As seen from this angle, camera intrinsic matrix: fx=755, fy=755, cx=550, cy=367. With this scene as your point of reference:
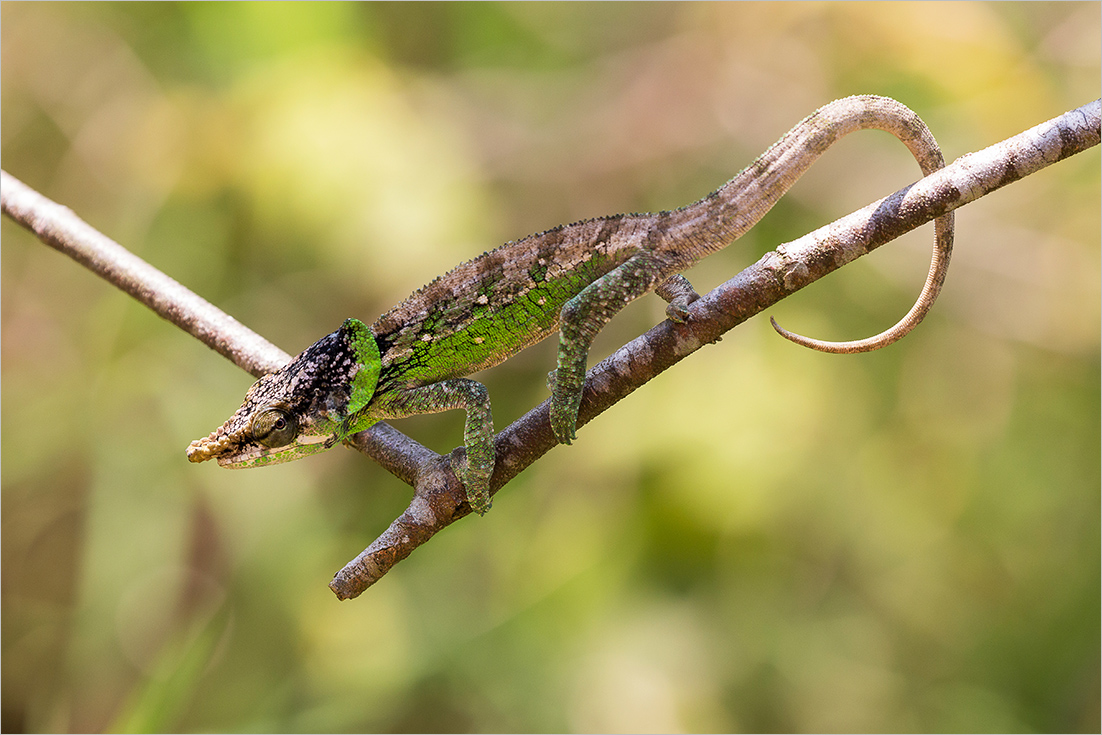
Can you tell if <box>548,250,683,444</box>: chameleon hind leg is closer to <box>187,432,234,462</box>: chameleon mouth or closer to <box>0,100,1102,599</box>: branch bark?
<box>0,100,1102,599</box>: branch bark

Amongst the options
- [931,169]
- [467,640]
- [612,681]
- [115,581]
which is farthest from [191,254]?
[931,169]

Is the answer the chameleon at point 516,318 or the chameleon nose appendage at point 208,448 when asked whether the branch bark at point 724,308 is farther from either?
the chameleon nose appendage at point 208,448

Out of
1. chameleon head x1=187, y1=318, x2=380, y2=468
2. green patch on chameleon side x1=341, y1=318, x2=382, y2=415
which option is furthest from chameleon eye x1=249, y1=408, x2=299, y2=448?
green patch on chameleon side x1=341, y1=318, x2=382, y2=415

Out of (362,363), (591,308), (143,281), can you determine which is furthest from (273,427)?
(143,281)

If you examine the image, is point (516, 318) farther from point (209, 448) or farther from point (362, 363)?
point (209, 448)

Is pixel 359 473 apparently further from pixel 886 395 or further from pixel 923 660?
pixel 923 660

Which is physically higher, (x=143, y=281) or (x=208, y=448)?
(x=143, y=281)
